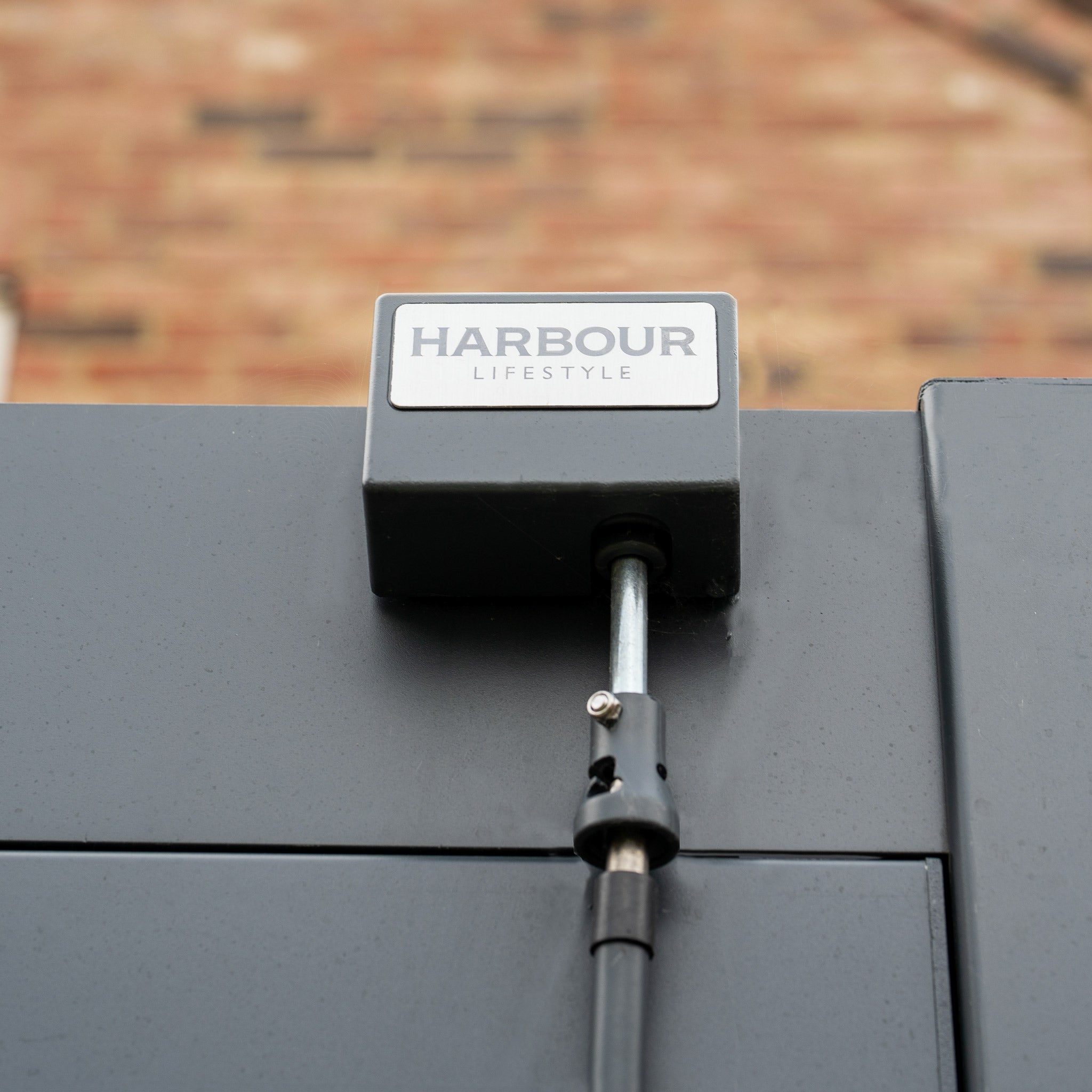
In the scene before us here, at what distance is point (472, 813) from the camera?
2.68 ft

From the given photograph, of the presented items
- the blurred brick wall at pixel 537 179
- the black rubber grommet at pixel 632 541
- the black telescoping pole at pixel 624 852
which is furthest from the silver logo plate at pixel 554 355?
the blurred brick wall at pixel 537 179

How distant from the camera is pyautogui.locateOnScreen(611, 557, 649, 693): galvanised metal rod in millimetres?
800

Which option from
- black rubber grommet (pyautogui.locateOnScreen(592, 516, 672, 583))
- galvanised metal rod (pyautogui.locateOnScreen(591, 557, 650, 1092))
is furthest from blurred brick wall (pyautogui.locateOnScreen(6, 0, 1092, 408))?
galvanised metal rod (pyautogui.locateOnScreen(591, 557, 650, 1092))

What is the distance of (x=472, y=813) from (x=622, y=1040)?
17 centimetres

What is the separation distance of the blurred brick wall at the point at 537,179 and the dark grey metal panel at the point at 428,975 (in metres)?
1.31

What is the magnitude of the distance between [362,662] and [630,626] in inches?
7.0

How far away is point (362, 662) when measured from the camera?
2.87 feet

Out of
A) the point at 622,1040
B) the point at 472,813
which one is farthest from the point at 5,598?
the point at 622,1040

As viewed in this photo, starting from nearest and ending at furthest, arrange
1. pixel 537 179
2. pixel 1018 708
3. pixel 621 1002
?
1. pixel 621 1002
2. pixel 1018 708
3. pixel 537 179

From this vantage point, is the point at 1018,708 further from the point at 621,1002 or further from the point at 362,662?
the point at 362,662

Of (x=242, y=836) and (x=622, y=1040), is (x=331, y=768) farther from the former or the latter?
(x=622, y=1040)

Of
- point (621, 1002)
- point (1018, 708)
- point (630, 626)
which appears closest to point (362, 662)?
point (630, 626)

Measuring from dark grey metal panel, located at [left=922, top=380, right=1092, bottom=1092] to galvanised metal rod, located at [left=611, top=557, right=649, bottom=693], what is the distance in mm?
189

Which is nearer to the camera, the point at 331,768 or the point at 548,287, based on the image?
the point at 331,768
